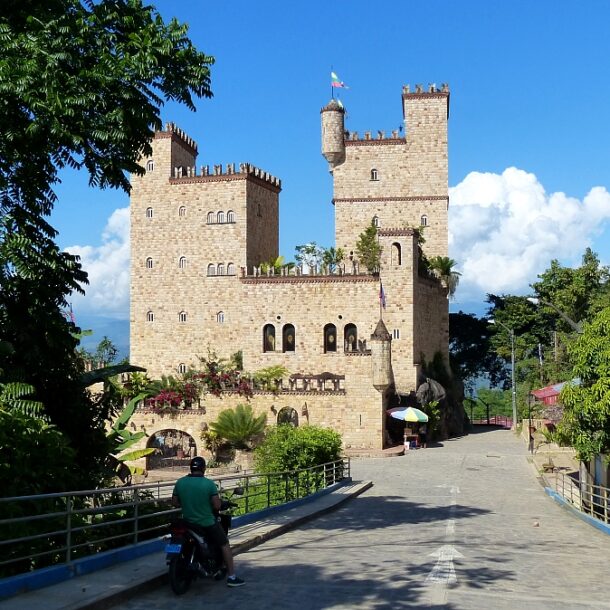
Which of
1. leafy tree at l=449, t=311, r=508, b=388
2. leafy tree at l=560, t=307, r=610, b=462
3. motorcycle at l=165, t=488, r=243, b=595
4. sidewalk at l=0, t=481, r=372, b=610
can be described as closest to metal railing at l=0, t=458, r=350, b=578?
sidewalk at l=0, t=481, r=372, b=610

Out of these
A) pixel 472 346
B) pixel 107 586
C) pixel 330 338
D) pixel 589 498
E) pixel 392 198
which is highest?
pixel 392 198

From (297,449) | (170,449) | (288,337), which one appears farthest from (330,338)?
(297,449)

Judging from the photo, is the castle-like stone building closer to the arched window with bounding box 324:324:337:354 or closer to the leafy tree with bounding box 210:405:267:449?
the arched window with bounding box 324:324:337:354

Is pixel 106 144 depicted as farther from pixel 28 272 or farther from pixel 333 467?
pixel 333 467

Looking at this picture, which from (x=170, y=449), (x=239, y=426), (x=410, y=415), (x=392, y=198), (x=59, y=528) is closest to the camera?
(x=59, y=528)

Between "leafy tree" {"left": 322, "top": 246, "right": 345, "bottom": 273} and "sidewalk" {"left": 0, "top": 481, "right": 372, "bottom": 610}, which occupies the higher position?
"leafy tree" {"left": 322, "top": 246, "right": 345, "bottom": 273}

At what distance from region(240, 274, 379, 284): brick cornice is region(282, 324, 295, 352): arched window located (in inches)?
97.4

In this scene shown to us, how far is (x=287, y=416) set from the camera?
38406mm

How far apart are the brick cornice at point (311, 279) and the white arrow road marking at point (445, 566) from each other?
2961 centimetres

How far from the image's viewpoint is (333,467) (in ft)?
74.7

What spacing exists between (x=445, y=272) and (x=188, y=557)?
1575 inches

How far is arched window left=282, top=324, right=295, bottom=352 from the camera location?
42625 mm

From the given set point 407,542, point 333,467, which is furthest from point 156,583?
point 333,467

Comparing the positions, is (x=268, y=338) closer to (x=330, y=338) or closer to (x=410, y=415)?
(x=330, y=338)
